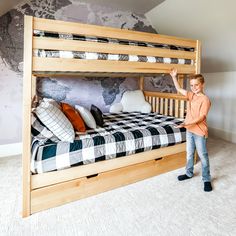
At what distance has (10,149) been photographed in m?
2.92

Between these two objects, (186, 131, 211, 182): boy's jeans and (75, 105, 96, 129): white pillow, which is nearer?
(186, 131, 211, 182): boy's jeans

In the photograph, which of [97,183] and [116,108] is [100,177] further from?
[116,108]

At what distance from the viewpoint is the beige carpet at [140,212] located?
1.42 meters

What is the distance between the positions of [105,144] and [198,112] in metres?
0.95

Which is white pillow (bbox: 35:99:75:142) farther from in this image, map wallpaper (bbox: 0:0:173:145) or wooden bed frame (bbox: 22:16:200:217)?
map wallpaper (bbox: 0:0:173:145)

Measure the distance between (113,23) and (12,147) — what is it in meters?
2.58

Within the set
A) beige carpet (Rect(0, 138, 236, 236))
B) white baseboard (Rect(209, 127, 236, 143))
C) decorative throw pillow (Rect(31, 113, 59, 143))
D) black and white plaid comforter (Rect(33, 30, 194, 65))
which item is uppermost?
black and white plaid comforter (Rect(33, 30, 194, 65))

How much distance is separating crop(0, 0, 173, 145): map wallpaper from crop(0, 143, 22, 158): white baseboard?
60 millimetres

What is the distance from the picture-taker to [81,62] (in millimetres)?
1699

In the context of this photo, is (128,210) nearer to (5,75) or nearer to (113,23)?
(5,75)

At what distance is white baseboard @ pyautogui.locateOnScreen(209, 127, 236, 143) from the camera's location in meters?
3.59

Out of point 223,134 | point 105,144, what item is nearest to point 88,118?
point 105,144

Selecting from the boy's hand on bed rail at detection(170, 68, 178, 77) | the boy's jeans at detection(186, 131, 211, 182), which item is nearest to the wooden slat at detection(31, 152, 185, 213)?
the boy's jeans at detection(186, 131, 211, 182)

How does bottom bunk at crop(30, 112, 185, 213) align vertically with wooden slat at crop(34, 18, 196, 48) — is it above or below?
below
